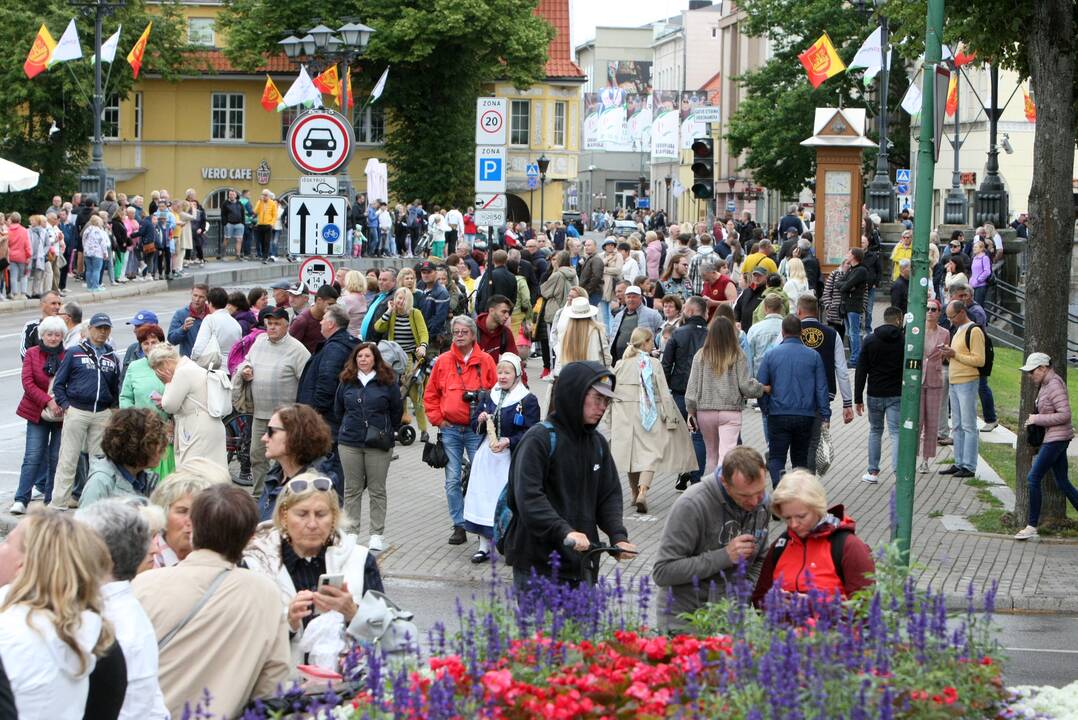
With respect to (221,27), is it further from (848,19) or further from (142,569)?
(142,569)

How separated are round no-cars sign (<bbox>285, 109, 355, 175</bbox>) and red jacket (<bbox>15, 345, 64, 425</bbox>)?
3399mm

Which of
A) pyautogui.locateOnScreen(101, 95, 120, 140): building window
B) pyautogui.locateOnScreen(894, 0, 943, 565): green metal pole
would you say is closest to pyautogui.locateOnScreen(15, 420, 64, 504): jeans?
pyautogui.locateOnScreen(894, 0, 943, 565): green metal pole

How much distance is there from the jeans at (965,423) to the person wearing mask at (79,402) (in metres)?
8.48

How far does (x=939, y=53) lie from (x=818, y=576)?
6.01m

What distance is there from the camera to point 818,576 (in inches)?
290

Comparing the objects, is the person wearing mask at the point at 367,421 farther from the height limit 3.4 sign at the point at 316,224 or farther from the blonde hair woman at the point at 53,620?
the blonde hair woman at the point at 53,620

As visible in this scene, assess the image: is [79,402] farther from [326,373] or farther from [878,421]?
[878,421]

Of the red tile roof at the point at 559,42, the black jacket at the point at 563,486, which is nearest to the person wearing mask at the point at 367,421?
the black jacket at the point at 563,486

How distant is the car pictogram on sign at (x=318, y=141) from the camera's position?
1647 cm

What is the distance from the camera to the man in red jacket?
1333cm

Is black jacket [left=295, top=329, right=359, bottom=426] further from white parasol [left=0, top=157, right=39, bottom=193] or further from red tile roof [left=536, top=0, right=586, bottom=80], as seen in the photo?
red tile roof [left=536, top=0, right=586, bottom=80]

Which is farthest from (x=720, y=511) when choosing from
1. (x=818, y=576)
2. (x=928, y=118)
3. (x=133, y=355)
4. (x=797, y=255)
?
(x=797, y=255)

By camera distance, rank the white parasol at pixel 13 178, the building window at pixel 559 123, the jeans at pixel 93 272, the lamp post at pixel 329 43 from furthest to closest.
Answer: the building window at pixel 559 123 < the jeans at pixel 93 272 < the white parasol at pixel 13 178 < the lamp post at pixel 329 43

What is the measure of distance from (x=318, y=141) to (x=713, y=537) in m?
9.82
